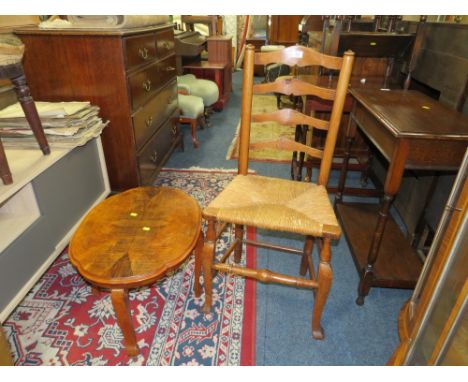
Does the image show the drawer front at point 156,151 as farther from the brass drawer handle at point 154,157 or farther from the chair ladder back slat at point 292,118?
the chair ladder back slat at point 292,118

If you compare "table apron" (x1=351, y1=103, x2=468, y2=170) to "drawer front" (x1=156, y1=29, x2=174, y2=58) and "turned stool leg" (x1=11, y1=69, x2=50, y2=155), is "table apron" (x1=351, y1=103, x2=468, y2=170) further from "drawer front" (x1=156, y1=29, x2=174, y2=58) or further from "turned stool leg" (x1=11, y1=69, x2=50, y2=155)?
"drawer front" (x1=156, y1=29, x2=174, y2=58)

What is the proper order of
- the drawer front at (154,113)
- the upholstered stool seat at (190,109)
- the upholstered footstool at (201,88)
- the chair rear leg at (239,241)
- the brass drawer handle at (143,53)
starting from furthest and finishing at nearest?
the upholstered footstool at (201,88) < the upholstered stool seat at (190,109) < the drawer front at (154,113) < the brass drawer handle at (143,53) < the chair rear leg at (239,241)

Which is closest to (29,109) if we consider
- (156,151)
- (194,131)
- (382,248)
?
(156,151)

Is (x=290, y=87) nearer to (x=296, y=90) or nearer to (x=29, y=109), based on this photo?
(x=296, y=90)

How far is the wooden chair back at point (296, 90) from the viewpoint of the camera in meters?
1.40

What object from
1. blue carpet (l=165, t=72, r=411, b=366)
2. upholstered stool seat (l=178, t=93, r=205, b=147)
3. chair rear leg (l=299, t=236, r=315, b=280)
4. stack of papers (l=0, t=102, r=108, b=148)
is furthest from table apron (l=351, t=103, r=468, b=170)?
upholstered stool seat (l=178, t=93, r=205, b=147)

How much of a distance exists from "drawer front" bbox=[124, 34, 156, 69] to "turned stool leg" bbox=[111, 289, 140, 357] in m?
1.32

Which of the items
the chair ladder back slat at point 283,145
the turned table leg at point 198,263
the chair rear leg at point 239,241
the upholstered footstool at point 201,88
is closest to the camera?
the turned table leg at point 198,263

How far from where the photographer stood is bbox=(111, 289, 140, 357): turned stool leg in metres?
1.16

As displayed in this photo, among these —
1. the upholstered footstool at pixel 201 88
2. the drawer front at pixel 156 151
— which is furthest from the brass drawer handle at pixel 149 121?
the upholstered footstool at pixel 201 88

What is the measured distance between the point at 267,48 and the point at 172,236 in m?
5.25

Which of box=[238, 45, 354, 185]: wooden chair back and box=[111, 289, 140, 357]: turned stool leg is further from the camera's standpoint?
box=[238, 45, 354, 185]: wooden chair back

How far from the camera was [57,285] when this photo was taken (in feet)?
5.65

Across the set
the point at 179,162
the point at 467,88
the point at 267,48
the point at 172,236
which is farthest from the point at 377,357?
the point at 267,48
